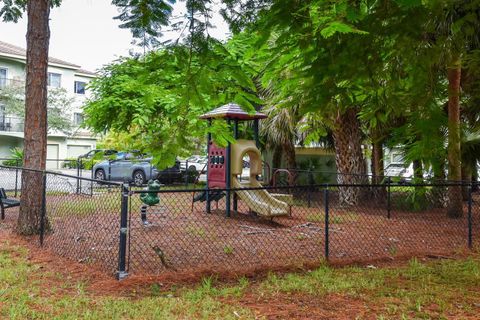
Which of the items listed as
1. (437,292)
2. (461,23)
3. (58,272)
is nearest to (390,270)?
(437,292)

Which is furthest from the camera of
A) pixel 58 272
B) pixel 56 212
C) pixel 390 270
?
pixel 56 212

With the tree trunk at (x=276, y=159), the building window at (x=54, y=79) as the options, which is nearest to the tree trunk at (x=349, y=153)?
the tree trunk at (x=276, y=159)

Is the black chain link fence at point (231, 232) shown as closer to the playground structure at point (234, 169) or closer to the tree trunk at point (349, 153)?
the playground structure at point (234, 169)

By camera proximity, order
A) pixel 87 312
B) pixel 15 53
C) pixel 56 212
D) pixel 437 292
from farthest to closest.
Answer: pixel 15 53 → pixel 56 212 → pixel 437 292 → pixel 87 312

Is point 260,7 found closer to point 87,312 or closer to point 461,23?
point 461,23

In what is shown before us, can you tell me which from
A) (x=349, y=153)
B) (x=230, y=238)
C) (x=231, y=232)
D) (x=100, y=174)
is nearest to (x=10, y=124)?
(x=100, y=174)

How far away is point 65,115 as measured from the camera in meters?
32.1

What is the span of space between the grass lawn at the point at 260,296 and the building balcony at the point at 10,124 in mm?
28493

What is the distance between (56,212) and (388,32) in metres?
6.47

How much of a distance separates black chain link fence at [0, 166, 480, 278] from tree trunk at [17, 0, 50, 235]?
16cm

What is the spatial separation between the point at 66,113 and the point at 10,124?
3751 mm

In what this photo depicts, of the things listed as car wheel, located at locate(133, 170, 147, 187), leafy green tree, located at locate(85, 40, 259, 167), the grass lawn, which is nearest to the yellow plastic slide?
leafy green tree, located at locate(85, 40, 259, 167)

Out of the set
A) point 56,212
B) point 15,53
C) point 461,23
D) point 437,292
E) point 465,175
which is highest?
point 15,53

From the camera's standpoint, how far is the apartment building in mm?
30228
